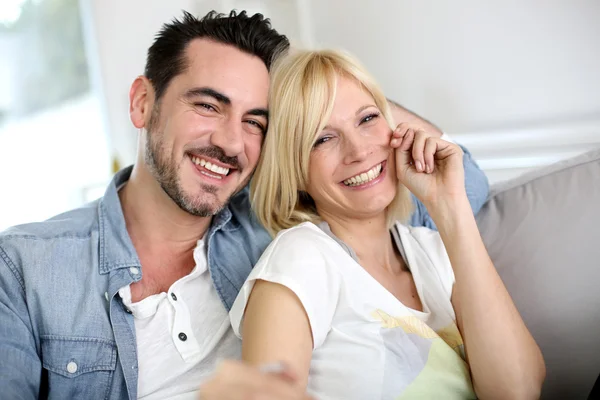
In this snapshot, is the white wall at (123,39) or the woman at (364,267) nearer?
the woman at (364,267)

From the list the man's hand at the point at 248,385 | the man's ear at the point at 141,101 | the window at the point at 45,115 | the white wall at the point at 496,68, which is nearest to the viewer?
the man's hand at the point at 248,385

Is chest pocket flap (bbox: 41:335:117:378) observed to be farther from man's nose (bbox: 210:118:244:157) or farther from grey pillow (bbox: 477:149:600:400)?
grey pillow (bbox: 477:149:600:400)

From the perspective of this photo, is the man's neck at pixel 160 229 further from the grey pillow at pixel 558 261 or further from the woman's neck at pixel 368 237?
the grey pillow at pixel 558 261

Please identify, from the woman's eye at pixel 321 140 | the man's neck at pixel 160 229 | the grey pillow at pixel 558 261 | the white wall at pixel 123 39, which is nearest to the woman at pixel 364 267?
the woman's eye at pixel 321 140

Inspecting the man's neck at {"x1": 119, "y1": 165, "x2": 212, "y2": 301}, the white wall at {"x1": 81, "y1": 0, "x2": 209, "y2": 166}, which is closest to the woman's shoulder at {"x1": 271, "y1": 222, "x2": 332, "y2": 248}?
the man's neck at {"x1": 119, "y1": 165, "x2": 212, "y2": 301}


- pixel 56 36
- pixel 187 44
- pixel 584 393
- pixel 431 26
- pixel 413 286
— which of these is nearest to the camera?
pixel 584 393

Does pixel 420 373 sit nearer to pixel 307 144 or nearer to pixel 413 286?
pixel 413 286

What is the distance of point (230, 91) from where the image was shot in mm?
1459

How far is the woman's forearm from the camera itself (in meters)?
1.18

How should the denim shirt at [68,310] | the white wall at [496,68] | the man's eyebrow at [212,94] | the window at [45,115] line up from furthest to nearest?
the window at [45,115], the white wall at [496,68], the man's eyebrow at [212,94], the denim shirt at [68,310]

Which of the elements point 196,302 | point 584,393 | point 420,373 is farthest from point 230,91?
point 584,393

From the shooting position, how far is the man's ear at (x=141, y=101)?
1.62 metres

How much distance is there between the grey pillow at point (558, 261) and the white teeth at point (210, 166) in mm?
642

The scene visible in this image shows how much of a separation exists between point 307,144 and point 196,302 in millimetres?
447
